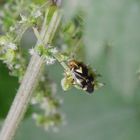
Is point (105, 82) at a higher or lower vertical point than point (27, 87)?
higher

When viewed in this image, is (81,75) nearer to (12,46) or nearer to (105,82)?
(12,46)

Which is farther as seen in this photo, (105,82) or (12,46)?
(105,82)

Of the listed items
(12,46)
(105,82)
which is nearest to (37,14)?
(12,46)

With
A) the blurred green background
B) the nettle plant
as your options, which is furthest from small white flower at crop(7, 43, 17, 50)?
the blurred green background

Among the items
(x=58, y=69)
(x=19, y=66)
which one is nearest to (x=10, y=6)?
(x=19, y=66)

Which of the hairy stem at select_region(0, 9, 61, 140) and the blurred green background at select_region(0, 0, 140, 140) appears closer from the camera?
the blurred green background at select_region(0, 0, 140, 140)

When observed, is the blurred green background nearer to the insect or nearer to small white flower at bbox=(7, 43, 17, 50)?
the insect

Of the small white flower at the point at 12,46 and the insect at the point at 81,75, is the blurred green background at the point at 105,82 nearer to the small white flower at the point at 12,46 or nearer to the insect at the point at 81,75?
the insect at the point at 81,75

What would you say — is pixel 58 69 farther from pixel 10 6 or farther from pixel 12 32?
pixel 12 32
